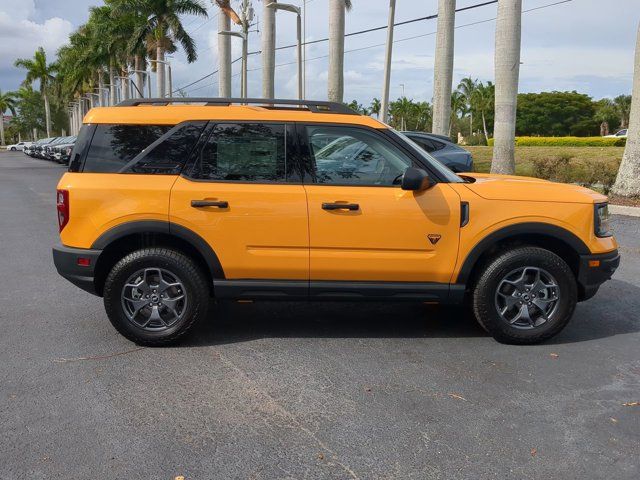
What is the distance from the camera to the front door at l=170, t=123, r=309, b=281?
4.82 meters

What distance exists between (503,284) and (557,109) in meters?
88.3

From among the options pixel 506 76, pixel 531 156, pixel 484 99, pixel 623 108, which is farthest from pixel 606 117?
pixel 506 76

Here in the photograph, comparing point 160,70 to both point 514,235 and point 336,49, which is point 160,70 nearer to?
point 336,49

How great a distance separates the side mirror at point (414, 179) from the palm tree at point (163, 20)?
137ft

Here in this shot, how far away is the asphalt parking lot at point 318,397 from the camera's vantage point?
3289 millimetres

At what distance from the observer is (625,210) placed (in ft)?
39.3

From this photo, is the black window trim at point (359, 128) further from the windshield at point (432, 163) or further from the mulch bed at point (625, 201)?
the mulch bed at point (625, 201)

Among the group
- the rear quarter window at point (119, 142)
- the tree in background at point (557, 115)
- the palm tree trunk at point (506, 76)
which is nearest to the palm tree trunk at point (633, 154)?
the palm tree trunk at point (506, 76)

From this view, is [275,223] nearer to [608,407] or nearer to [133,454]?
[133,454]

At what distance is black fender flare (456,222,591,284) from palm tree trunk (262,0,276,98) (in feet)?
68.8

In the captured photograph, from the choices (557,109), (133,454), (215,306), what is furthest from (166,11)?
(557,109)

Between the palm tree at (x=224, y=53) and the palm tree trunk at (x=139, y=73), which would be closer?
the palm tree at (x=224, y=53)

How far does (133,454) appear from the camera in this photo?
11.0ft

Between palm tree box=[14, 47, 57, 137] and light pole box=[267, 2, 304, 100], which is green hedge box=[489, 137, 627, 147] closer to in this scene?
light pole box=[267, 2, 304, 100]
